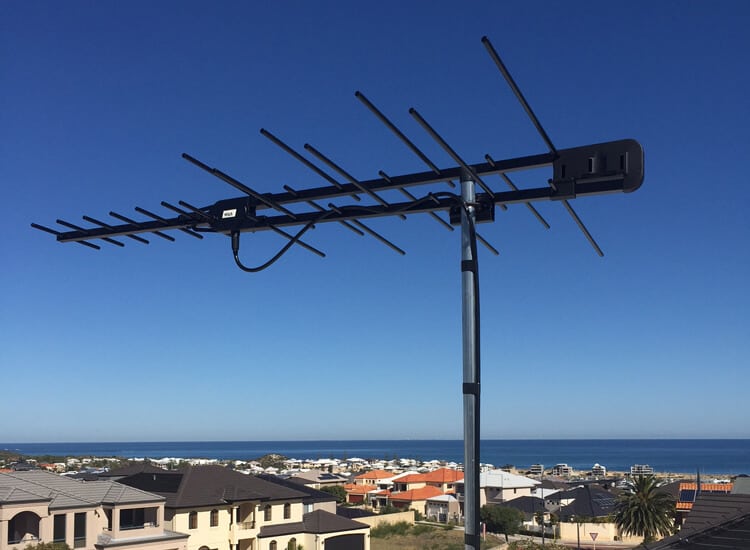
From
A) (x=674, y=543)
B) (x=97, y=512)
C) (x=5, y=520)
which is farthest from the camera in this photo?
(x=97, y=512)

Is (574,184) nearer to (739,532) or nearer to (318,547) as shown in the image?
(739,532)

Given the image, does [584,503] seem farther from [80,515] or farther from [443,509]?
[80,515]

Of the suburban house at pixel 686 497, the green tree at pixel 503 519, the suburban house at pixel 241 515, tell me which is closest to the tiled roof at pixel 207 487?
the suburban house at pixel 241 515

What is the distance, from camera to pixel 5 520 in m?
25.7

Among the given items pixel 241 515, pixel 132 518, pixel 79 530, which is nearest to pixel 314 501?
pixel 241 515

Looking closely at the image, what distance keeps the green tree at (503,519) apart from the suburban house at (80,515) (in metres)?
23.8

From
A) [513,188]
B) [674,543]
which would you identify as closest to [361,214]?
[513,188]

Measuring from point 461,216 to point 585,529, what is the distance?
46.1m

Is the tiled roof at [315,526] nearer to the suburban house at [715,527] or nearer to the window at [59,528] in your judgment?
the window at [59,528]

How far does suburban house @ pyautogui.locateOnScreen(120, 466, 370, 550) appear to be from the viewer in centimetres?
3316

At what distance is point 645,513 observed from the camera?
3969 centimetres

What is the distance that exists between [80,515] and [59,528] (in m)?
0.88

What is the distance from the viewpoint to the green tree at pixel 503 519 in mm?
47750

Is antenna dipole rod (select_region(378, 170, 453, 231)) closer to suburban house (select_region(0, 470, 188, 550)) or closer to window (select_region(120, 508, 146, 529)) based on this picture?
suburban house (select_region(0, 470, 188, 550))
